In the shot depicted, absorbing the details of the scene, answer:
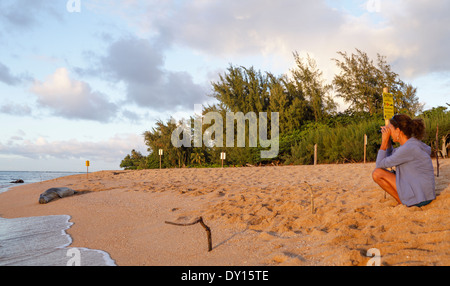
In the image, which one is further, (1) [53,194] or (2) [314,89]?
(2) [314,89]

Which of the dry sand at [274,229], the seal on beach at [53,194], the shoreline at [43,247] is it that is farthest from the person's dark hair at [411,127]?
the seal on beach at [53,194]

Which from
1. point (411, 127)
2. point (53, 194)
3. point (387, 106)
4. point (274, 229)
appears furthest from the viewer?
point (53, 194)

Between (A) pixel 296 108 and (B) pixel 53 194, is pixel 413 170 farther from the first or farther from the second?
(A) pixel 296 108

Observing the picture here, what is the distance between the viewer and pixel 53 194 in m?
7.88

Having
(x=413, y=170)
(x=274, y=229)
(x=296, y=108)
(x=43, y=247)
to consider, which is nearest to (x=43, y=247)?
(x=43, y=247)

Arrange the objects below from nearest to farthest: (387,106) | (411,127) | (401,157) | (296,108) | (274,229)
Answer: (401,157), (411,127), (274,229), (387,106), (296,108)

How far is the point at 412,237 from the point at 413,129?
1289 millimetres

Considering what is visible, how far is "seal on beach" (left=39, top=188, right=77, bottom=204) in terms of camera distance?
25.2ft

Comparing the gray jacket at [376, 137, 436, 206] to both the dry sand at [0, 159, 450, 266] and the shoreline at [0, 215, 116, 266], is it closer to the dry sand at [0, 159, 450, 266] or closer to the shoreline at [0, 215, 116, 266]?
the dry sand at [0, 159, 450, 266]

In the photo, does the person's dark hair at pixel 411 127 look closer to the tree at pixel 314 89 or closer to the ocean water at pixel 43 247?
the ocean water at pixel 43 247

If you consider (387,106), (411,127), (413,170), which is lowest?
(413,170)

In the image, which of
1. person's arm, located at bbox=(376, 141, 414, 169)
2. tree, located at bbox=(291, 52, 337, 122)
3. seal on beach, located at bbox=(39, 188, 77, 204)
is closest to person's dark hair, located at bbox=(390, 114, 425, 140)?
person's arm, located at bbox=(376, 141, 414, 169)

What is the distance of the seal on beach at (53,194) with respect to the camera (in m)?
7.67
